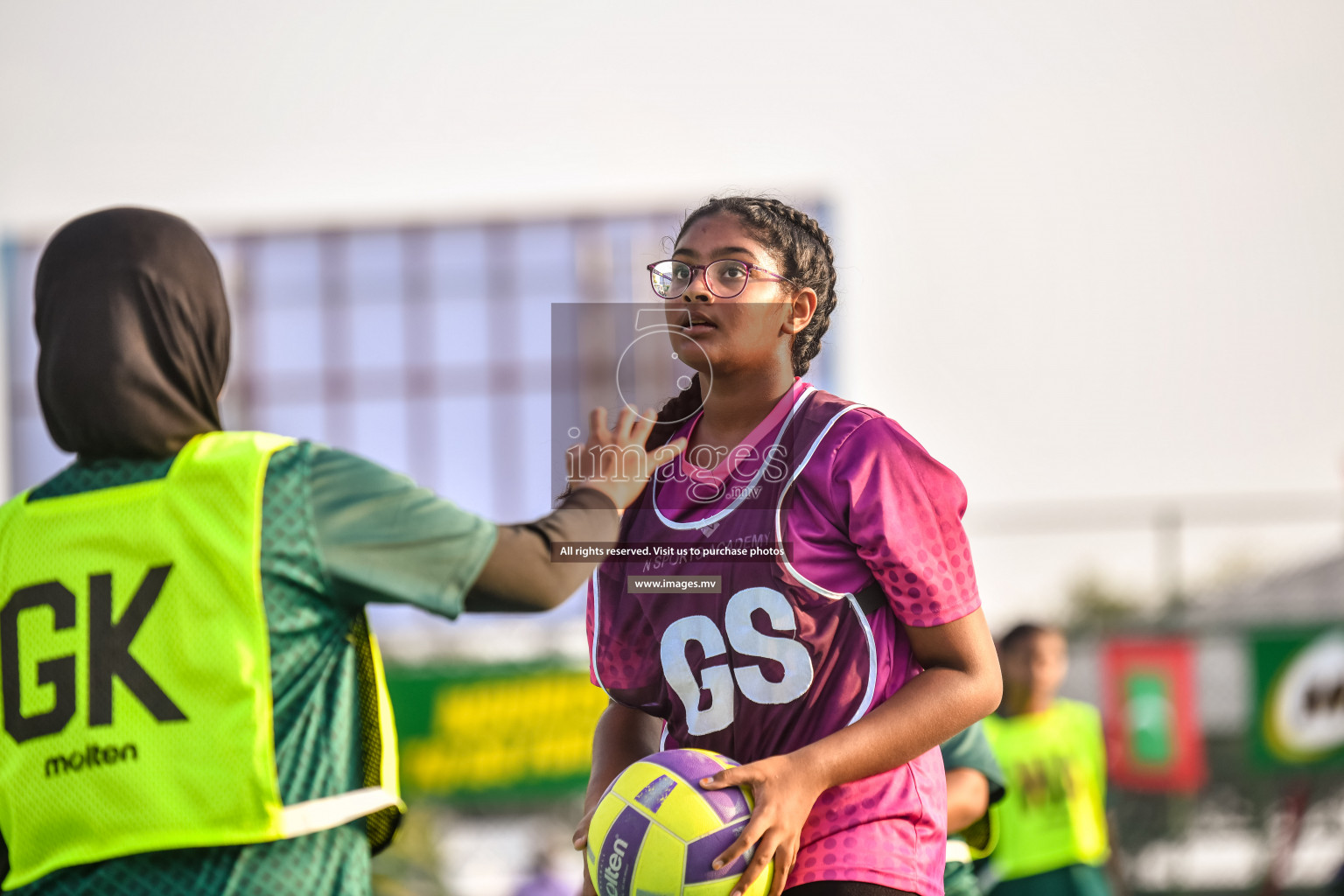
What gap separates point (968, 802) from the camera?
3.58 m

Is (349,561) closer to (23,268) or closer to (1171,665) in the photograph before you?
(1171,665)

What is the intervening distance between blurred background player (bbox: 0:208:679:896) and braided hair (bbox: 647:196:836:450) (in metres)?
0.77

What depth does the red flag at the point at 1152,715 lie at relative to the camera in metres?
11.4

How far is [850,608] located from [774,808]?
17.1 inches

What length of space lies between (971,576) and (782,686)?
0.43 metres

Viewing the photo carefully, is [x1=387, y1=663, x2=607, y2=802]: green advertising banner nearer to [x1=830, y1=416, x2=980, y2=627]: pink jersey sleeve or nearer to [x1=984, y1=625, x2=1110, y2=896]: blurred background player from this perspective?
[x1=984, y1=625, x2=1110, y2=896]: blurred background player

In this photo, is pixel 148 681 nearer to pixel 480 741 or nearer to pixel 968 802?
pixel 968 802

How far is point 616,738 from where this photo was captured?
3053 mm

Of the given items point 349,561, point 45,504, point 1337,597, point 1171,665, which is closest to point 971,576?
point 349,561

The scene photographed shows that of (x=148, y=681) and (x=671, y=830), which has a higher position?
(x=148, y=681)

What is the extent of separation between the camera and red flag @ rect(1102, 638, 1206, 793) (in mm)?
11414

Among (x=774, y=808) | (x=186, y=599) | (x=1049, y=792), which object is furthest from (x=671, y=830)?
(x=1049, y=792)

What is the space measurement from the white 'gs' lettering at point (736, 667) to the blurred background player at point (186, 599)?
→ 384mm

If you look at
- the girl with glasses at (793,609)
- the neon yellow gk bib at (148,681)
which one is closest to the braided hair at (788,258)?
the girl with glasses at (793,609)
